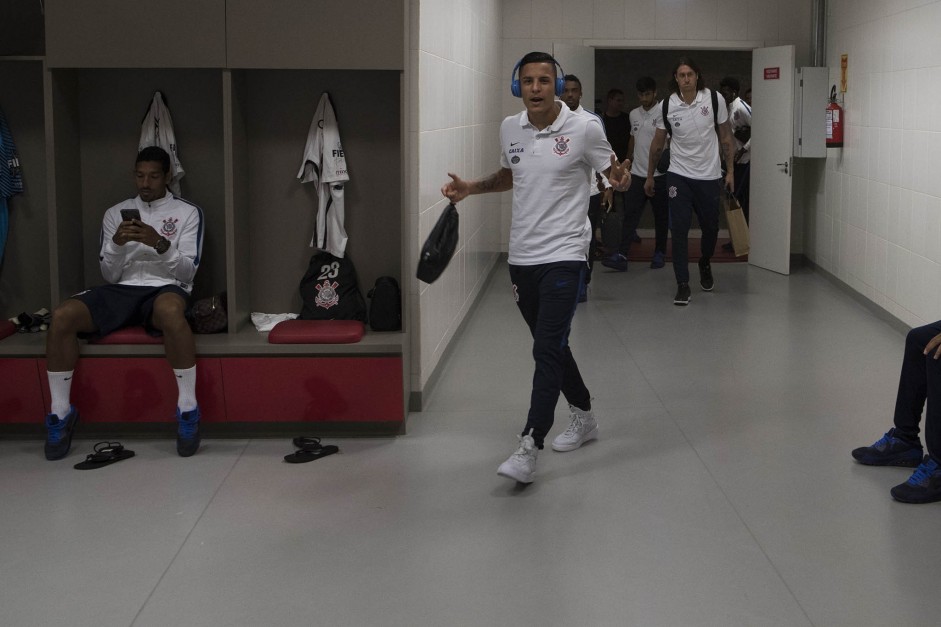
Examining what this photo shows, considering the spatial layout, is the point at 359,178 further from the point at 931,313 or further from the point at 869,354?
the point at 931,313

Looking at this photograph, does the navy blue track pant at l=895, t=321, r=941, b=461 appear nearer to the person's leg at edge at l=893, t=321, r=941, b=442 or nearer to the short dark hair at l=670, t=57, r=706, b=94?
the person's leg at edge at l=893, t=321, r=941, b=442

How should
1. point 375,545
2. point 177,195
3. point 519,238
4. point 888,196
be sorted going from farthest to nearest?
point 888,196, point 177,195, point 519,238, point 375,545

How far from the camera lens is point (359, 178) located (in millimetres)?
5246

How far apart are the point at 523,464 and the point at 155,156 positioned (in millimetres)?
2104

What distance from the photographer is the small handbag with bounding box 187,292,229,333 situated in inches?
194

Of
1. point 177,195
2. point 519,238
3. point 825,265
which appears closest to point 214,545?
point 519,238

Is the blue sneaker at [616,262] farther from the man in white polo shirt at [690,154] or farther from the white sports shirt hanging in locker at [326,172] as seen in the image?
the white sports shirt hanging in locker at [326,172]

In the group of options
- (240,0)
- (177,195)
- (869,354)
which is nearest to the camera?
(240,0)

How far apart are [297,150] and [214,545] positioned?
2.17 metres

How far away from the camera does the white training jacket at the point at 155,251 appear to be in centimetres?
489

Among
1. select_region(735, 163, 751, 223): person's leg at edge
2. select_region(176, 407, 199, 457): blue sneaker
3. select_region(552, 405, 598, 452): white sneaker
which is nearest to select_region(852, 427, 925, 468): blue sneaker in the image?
select_region(552, 405, 598, 452): white sneaker

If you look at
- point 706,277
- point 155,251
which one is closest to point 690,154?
point 706,277

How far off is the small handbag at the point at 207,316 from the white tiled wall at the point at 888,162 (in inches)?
158

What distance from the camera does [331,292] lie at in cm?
520
